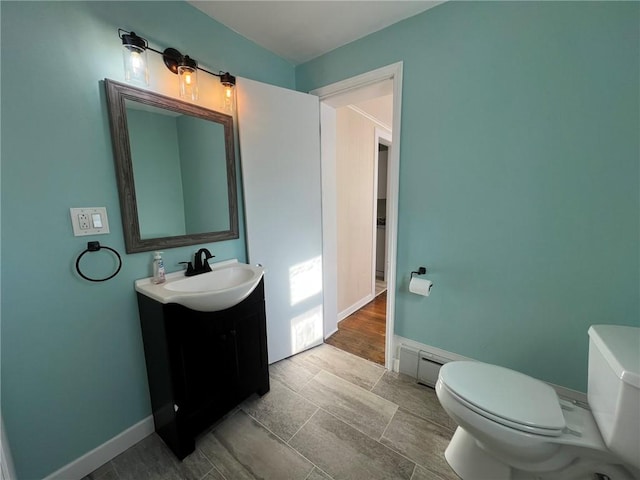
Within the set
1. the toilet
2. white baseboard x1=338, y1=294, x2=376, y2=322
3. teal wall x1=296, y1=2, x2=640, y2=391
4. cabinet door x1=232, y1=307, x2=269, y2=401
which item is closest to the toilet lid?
the toilet

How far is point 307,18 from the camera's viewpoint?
60.7 inches

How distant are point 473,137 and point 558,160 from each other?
0.41 meters

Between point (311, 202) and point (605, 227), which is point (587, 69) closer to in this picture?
point (605, 227)

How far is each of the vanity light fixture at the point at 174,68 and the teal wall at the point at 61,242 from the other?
5 cm

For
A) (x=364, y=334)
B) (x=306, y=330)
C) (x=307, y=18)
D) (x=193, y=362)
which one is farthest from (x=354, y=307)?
(x=307, y=18)

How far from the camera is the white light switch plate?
1098 millimetres

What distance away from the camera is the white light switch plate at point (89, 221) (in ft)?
3.60

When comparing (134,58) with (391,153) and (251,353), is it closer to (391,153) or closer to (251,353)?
(391,153)

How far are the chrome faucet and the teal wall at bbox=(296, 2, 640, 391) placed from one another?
1.29 meters

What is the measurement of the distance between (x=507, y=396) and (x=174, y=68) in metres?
2.27

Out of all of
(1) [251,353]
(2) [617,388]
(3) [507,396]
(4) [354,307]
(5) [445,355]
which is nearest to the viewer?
(2) [617,388]

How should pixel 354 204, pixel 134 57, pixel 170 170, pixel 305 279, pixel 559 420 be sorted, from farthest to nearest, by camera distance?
1. pixel 354 204
2. pixel 305 279
3. pixel 170 170
4. pixel 134 57
5. pixel 559 420

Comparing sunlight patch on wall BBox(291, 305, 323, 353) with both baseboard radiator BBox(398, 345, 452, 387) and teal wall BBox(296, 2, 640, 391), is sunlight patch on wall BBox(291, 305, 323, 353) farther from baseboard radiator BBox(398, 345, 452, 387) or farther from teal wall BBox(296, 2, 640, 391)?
teal wall BBox(296, 2, 640, 391)

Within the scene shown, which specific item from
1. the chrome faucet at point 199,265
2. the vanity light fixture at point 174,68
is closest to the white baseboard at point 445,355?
the chrome faucet at point 199,265
